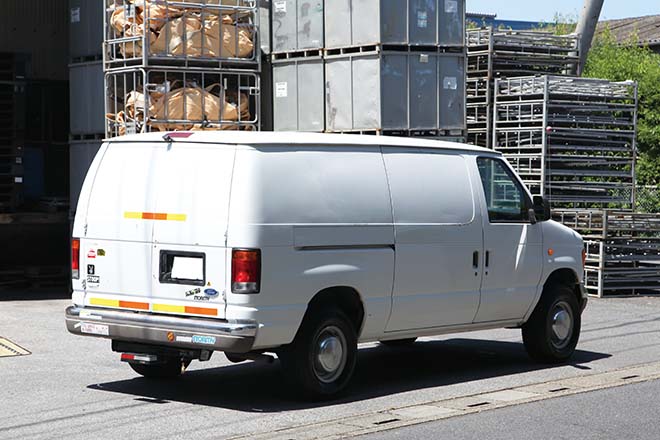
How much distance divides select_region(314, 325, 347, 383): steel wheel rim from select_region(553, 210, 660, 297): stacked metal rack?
31.2 ft

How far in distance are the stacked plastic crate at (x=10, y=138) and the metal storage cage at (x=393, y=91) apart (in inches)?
216

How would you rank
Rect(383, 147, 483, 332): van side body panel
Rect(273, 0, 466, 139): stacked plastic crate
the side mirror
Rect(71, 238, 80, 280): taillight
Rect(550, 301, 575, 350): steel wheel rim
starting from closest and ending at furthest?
Rect(71, 238, 80, 280): taillight
Rect(383, 147, 483, 332): van side body panel
the side mirror
Rect(550, 301, 575, 350): steel wheel rim
Rect(273, 0, 466, 139): stacked plastic crate

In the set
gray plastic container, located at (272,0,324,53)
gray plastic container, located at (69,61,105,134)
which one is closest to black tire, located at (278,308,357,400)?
gray plastic container, located at (272,0,324,53)

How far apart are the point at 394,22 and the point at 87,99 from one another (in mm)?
5000

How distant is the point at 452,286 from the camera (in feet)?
36.8

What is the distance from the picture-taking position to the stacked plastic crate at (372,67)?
17.0 m

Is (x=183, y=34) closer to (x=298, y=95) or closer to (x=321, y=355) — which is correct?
(x=298, y=95)

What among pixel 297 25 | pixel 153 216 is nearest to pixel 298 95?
pixel 297 25

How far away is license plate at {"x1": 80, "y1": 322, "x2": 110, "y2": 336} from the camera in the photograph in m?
10.0

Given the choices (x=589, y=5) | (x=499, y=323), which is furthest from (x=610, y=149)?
(x=499, y=323)

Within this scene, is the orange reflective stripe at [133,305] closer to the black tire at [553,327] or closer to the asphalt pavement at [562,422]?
the asphalt pavement at [562,422]

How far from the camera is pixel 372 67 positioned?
1698cm

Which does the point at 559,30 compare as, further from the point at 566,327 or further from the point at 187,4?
the point at 566,327

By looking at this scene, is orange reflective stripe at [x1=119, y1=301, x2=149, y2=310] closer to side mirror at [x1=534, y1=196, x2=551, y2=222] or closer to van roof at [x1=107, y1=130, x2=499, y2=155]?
van roof at [x1=107, y1=130, x2=499, y2=155]
